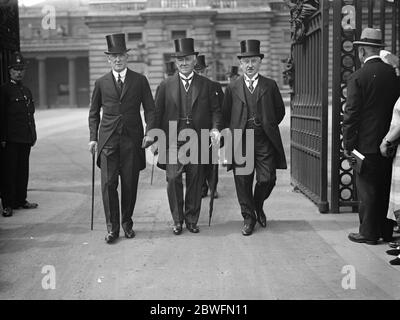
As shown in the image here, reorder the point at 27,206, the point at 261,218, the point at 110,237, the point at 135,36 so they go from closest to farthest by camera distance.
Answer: the point at 110,237 → the point at 261,218 → the point at 27,206 → the point at 135,36

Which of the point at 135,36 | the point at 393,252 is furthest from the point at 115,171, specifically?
the point at 135,36

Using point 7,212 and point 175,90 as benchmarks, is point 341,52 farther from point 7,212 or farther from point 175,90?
point 7,212

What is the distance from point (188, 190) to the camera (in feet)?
24.2

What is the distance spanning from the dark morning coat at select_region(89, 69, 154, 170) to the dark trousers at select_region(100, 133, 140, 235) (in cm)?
8

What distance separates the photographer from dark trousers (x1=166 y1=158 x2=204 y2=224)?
727 centimetres

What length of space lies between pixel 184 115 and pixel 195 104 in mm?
189

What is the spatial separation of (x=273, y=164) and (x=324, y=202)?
1389 mm

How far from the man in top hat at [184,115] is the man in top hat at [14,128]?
252 cm

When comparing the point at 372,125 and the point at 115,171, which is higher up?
the point at 372,125

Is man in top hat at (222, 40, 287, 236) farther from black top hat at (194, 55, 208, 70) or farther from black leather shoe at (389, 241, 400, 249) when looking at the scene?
black top hat at (194, 55, 208, 70)

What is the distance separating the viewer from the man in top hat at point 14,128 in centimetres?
860
